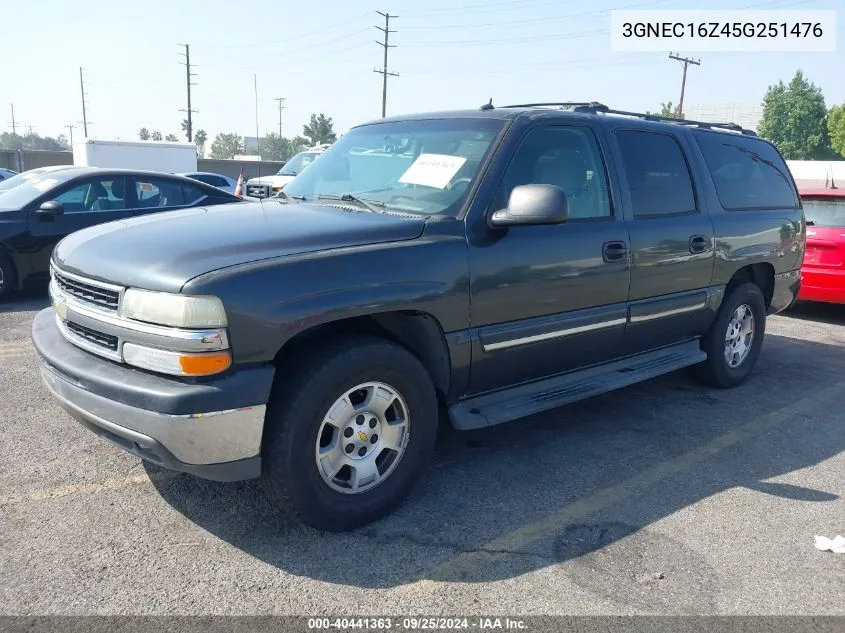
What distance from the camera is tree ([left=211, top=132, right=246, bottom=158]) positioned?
133 meters

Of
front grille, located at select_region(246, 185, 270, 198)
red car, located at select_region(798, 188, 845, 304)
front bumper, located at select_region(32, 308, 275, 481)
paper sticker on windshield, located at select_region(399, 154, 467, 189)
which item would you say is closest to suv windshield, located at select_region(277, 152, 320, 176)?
front grille, located at select_region(246, 185, 270, 198)

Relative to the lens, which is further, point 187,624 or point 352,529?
point 352,529

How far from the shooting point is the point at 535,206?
11.0 feet

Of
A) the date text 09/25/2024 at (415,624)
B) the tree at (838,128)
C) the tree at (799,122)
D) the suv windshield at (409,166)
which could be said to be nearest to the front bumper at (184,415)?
the date text 09/25/2024 at (415,624)

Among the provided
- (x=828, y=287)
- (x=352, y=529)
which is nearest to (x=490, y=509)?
(x=352, y=529)

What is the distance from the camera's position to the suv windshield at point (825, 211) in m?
7.68

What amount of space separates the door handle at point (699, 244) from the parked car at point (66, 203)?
18.3 ft

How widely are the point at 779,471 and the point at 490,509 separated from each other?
5.94 ft

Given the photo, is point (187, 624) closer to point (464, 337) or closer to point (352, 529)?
point (352, 529)

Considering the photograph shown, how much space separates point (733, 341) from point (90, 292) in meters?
4.67

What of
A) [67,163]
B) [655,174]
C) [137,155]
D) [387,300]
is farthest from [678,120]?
[67,163]

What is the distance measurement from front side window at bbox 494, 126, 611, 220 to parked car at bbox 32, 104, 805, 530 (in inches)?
0.5

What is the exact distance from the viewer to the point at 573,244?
3857 millimetres

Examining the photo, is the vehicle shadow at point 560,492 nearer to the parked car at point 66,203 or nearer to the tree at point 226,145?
the parked car at point 66,203
